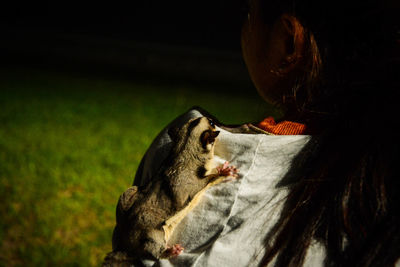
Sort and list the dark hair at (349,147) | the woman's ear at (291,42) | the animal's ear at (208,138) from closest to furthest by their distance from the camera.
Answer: the dark hair at (349,147), the woman's ear at (291,42), the animal's ear at (208,138)

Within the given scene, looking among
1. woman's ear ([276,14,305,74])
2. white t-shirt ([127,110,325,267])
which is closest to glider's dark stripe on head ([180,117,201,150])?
white t-shirt ([127,110,325,267])

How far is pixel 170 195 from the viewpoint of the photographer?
116 cm

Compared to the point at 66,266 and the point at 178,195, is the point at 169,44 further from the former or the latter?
the point at 178,195

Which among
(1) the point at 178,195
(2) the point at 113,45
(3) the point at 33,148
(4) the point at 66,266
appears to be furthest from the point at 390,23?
(2) the point at 113,45

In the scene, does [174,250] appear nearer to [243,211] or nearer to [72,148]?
[243,211]

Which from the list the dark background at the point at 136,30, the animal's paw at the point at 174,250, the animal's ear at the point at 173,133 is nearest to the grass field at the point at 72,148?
the animal's ear at the point at 173,133

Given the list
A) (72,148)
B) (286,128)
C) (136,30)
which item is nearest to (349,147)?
(286,128)

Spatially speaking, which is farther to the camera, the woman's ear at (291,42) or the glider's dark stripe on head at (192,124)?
the glider's dark stripe on head at (192,124)

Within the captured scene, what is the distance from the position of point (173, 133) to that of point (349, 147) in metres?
0.65

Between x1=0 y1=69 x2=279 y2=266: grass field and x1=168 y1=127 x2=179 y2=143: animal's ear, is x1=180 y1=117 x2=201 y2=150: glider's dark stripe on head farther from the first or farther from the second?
x1=0 y1=69 x2=279 y2=266: grass field

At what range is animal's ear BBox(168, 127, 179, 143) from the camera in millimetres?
1331

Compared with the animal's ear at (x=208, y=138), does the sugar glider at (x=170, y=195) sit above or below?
below

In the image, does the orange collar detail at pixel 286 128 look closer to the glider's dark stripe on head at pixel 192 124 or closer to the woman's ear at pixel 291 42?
the woman's ear at pixel 291 42

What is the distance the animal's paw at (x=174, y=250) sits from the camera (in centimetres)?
100
